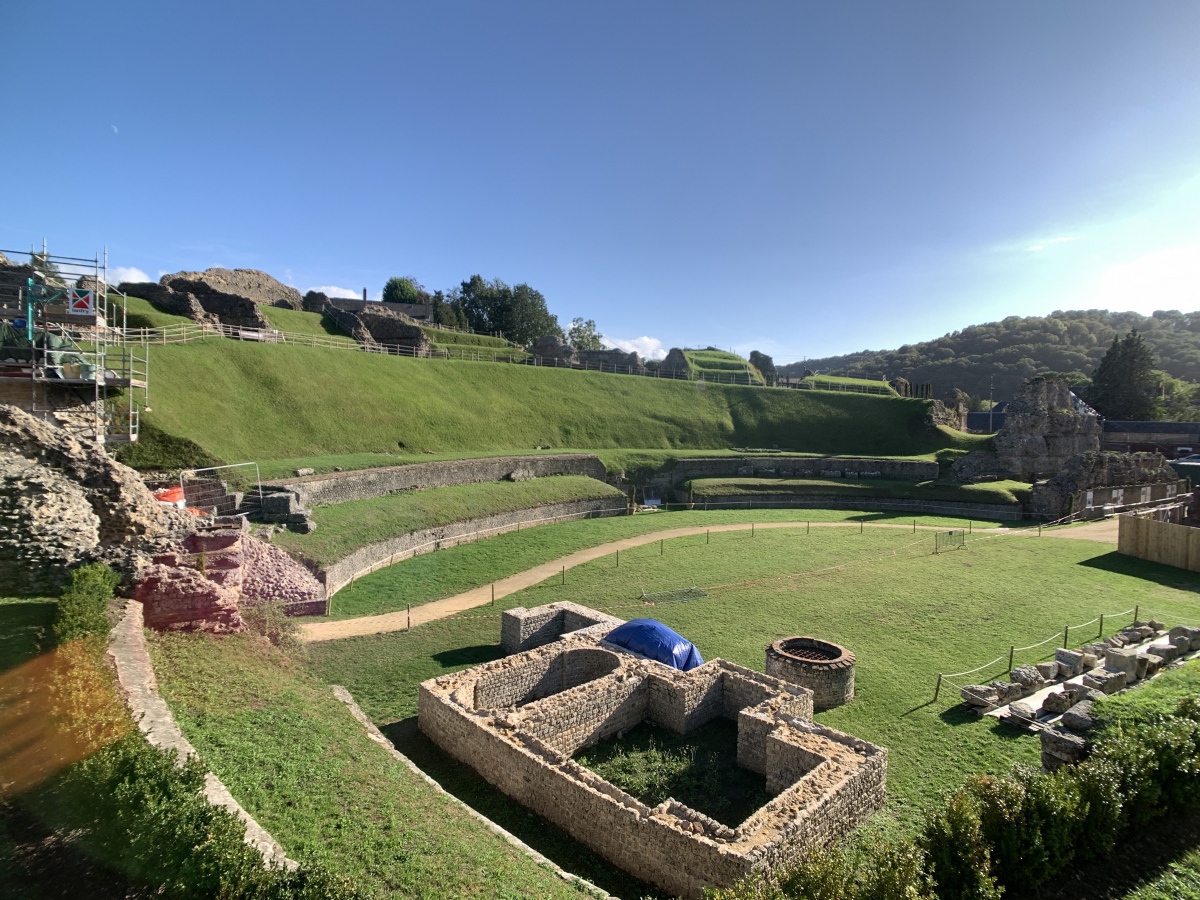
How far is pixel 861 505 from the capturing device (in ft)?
126

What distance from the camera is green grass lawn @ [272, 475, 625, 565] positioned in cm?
2048

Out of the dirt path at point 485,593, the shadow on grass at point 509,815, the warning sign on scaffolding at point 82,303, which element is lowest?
the shadow on grass at point 509,815

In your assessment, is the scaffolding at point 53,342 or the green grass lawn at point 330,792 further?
the scaffolding at point 53,342

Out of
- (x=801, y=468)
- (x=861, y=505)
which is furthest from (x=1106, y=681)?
(x=801, y=468)

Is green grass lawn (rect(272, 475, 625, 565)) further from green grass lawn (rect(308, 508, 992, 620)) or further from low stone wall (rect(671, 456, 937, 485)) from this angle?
low stone wall (rect(671, 456, 937, 485))

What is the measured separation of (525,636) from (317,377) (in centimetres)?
2670

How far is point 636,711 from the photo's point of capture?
12.6 meters

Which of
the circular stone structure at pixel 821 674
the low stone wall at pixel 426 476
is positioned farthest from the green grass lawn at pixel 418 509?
the circular stone structure at pixel 821 674

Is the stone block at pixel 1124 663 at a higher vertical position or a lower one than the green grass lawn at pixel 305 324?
lower

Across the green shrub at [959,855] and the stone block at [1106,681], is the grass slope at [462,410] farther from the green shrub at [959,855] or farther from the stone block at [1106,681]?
the stone block at [1106,681]

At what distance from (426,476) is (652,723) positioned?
20.3m

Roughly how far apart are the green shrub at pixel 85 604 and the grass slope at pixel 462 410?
53.7ft

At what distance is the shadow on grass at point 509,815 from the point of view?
328 inches

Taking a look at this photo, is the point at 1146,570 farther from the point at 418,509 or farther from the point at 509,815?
the point at 418,509
